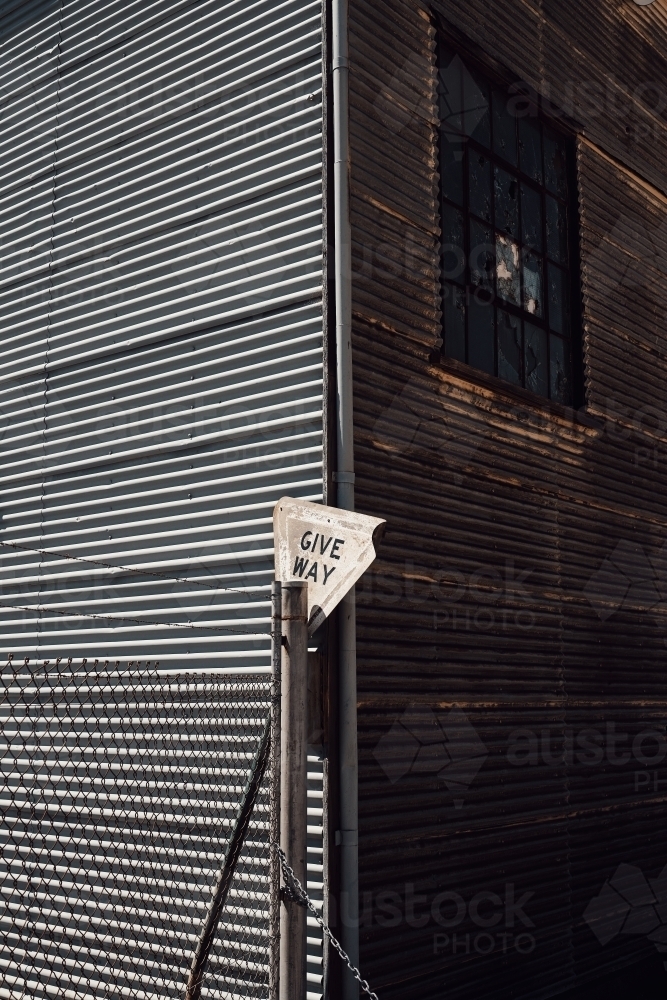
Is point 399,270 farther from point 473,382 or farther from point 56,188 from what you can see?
point 56,188

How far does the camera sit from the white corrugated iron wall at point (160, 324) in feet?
22.0

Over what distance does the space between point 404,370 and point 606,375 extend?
10.6 feet

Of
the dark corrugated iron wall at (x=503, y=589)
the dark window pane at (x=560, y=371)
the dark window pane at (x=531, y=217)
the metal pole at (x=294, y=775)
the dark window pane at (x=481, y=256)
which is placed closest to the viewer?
the metal pole at (x=294, y=775)

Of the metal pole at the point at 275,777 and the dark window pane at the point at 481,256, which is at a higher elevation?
the dark window pane at the point at 481,256

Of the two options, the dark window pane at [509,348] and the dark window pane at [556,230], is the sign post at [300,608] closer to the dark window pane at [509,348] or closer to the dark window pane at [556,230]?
the dark window pane at [509,348]

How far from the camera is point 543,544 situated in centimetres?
821

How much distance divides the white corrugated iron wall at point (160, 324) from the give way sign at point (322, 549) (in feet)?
3.72

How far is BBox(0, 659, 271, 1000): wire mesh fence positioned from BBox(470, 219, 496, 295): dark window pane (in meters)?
3.75

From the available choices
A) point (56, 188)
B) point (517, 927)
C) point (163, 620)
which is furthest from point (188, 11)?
point (517, 927)

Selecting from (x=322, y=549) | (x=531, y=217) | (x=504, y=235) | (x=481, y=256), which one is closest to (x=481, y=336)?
(x=481, y=256)

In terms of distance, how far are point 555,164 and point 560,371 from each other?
1.97 metres

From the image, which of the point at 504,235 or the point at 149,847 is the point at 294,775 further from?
the point at 504,235

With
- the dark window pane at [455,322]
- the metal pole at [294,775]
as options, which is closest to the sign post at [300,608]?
the metal pole at [294,775]

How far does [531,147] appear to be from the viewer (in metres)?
9.11
